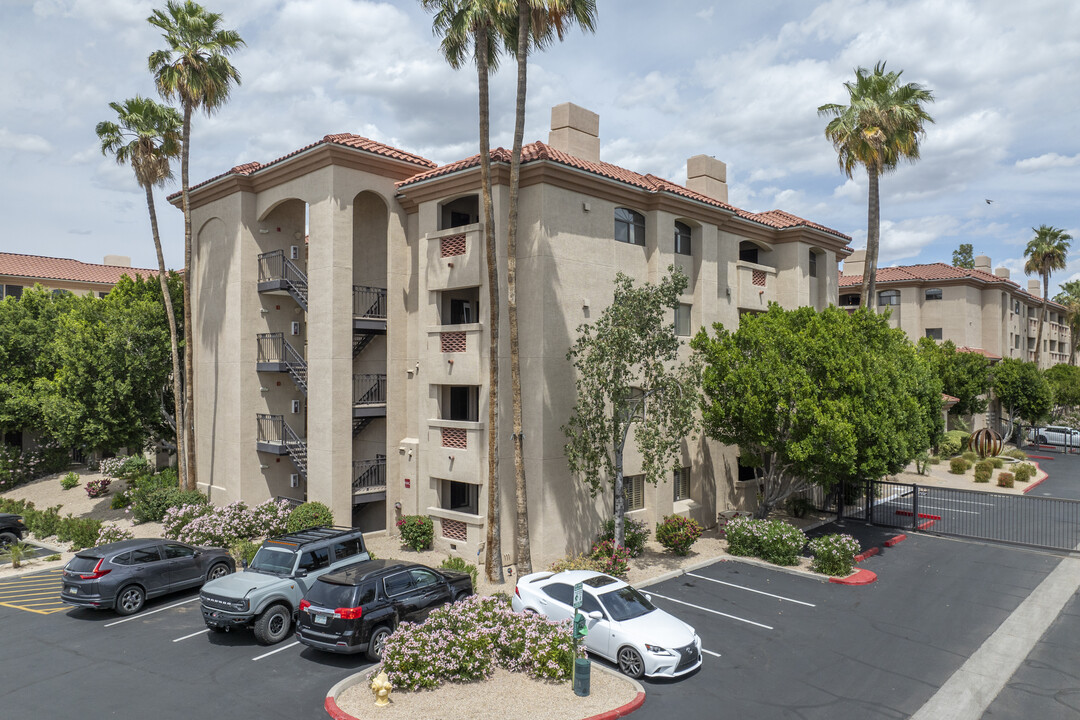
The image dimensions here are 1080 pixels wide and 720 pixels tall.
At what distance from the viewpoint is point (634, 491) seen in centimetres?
2370

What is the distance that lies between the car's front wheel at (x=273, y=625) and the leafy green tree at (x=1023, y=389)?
5441 cm

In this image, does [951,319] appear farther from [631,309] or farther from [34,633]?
[34,633]

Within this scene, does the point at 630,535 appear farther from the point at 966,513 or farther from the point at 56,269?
the point at 56,269

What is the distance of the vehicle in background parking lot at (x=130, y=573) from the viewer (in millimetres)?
16625

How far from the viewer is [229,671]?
13562 millimetres

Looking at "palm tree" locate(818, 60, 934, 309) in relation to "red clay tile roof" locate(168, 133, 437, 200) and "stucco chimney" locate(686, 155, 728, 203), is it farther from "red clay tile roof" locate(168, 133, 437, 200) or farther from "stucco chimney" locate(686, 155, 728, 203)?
"red clay tile roof" locate(168, 133, 437, 200)

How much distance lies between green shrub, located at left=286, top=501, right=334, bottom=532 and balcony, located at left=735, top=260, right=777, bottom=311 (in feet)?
59.9

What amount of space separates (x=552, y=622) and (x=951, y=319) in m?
55.1

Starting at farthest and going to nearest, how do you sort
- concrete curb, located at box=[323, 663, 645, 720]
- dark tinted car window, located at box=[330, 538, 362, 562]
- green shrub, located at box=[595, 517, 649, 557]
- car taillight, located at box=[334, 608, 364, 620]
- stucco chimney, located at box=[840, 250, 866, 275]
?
stucco chimney, located at box=[840, 250, 866, 275], green shrub, located at box=[595, 517, 649, 557], dark tinted car window, located at box=[330, 538, 362, 562], car taillight, located at box=[334, 608, 364, 620], concrete curb, located at box=[323, 663, 645, 720]

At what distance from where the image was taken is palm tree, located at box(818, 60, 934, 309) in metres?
30.0

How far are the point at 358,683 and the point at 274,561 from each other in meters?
4.79

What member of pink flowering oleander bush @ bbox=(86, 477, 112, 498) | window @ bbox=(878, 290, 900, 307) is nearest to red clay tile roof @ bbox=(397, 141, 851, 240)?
pink flowering oleander bush @ bbox=(86, 477, 112, 498)

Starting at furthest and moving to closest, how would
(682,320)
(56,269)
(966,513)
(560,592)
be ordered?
(56,269)
(966,513)
(682,320)
(560,592)

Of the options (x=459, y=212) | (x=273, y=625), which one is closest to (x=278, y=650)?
(x=273, y=625)
